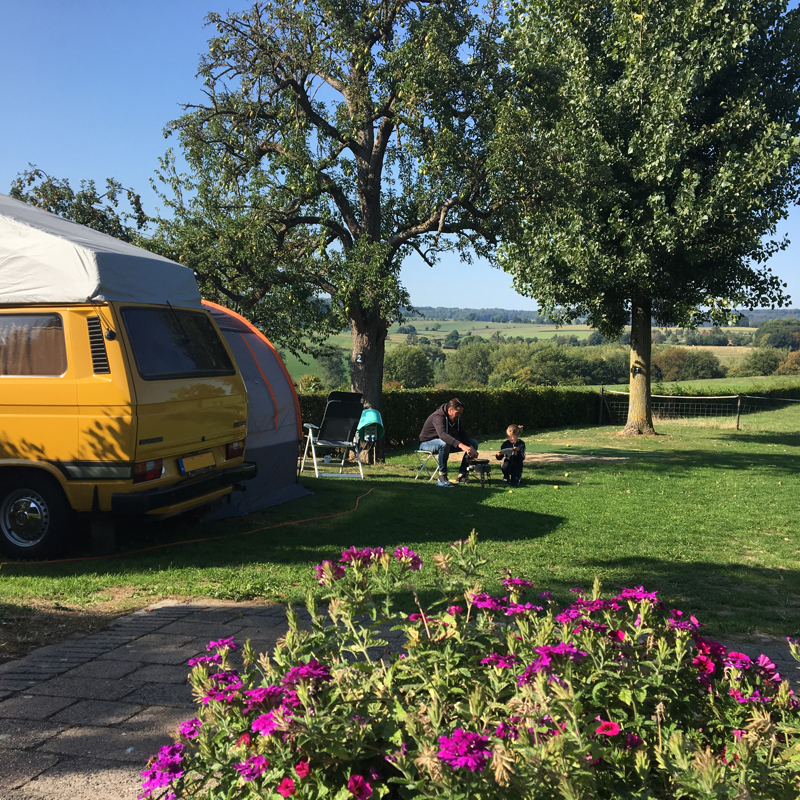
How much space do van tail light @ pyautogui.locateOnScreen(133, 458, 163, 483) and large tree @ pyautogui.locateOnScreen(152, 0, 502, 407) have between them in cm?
692

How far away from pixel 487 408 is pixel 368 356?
9636mm

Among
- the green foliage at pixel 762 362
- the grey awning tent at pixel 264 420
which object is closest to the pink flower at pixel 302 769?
the grey awning tent at pixel 264 420

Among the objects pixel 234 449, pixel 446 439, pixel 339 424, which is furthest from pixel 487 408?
pixel 234 449

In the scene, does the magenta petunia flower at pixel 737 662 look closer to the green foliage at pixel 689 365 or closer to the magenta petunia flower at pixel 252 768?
the magenta petunia flower at pixel 252 768

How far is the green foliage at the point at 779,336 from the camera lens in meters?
71.9

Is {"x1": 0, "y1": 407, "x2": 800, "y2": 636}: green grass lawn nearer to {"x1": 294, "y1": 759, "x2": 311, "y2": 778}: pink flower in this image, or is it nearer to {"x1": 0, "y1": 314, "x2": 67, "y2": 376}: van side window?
{"x1": 0, "y1": 314, "x2": 67, "y2": 376}: van side window

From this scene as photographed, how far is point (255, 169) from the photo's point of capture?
14.2 meters

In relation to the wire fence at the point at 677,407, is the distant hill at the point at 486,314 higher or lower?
higher

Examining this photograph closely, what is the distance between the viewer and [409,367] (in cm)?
3991

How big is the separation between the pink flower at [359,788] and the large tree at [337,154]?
11.1m

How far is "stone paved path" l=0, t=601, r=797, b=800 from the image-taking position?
2.83 metres

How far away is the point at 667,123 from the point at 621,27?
10.4ft

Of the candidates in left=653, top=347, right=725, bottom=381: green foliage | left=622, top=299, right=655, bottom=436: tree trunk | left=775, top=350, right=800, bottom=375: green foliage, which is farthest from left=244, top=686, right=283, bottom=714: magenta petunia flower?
left=775, top=350, right=800, bottom=375: green foliage

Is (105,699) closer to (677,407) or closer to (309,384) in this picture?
(309,384)
